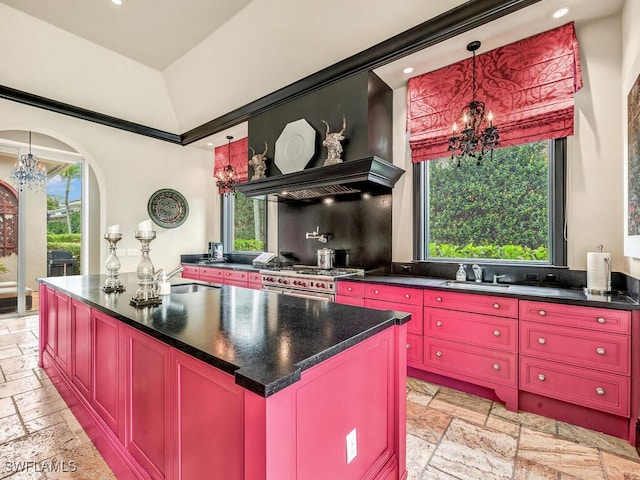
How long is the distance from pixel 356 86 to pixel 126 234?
4079mm

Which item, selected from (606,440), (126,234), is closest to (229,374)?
(606,440)

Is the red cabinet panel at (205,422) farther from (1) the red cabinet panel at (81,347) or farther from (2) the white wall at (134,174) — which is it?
(2) the white wall at (134,174)

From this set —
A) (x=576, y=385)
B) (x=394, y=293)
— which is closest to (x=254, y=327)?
(x=394, y=293)

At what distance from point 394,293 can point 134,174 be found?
14.7ft

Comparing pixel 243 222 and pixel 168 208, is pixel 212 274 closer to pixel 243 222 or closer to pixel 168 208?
pixel 243 222

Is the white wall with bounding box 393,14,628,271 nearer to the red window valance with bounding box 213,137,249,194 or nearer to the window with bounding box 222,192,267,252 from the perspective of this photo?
the window with bounding box 222,192,267,252

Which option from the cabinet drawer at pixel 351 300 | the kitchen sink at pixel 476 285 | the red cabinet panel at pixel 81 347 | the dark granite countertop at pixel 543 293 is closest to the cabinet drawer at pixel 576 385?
the dark granite countertop at pixel 543 293

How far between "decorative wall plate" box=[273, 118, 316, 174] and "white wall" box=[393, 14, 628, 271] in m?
2.49

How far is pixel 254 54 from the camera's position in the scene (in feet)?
11.3

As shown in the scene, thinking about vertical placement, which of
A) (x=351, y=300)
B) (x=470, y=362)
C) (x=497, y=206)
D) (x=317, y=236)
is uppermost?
(x=497, y=206)

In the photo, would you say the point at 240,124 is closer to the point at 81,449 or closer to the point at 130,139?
the point at 130,139

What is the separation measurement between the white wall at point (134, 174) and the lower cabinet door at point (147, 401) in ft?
12.4

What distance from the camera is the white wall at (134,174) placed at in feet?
13.2

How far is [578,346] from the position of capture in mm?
2055
